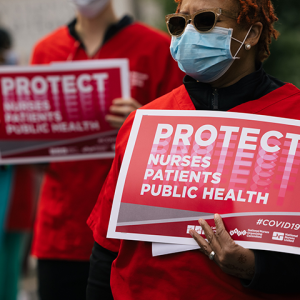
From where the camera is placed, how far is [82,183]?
297 cm

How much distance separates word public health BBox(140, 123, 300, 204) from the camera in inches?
62.8

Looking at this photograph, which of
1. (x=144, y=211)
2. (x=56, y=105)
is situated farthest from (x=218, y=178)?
(x=56, y=105)

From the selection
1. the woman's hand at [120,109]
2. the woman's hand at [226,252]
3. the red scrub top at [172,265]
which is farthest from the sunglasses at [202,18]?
the woman's hand at [120,109]

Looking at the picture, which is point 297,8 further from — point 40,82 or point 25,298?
point 25,298

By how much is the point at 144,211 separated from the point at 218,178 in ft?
0.85

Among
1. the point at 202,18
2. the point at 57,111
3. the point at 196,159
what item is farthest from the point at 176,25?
the point at 57,111

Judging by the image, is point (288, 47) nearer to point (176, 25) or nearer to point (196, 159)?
point (176, 25)

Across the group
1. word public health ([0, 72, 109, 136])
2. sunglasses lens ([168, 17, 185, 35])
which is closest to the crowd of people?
sunglasses lens ([168, 17, 185, 35])

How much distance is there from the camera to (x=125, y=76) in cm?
272

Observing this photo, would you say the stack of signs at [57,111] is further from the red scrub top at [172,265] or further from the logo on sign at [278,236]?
the logo on sign at [278,236]

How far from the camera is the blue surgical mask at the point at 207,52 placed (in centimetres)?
176

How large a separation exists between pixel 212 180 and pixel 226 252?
228mm

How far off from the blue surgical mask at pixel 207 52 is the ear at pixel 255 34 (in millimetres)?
40

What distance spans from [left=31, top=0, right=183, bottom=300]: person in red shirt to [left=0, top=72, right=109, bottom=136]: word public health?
26 cm
